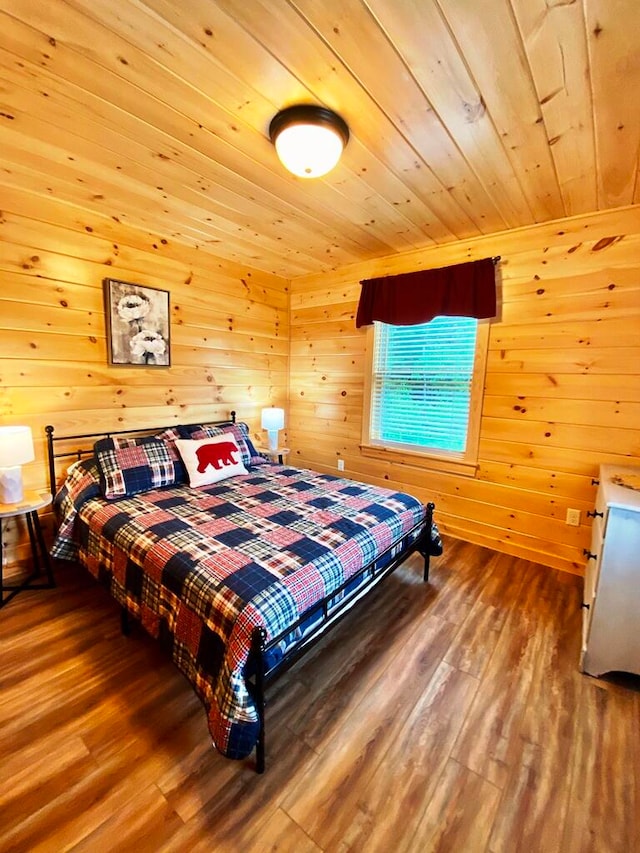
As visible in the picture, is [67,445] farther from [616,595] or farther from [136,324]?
[616,595]

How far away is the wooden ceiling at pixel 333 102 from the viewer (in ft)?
3.68

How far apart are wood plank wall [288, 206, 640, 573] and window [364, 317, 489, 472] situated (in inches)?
5.2

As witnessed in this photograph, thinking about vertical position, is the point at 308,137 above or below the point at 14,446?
above

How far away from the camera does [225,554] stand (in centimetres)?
158

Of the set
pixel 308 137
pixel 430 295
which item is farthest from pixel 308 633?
pixel 430 295

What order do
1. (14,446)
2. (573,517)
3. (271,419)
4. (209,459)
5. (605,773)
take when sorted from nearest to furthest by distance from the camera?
(605,773) < (14,446) < (573,517) < (209,459) < (271,419)

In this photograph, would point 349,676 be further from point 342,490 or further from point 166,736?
point 342,490

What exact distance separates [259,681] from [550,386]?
2.57m

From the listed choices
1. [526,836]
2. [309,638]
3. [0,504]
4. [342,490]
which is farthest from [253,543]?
[0,504]

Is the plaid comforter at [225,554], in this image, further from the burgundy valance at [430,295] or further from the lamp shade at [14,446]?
the burgundy valance at [430,295]

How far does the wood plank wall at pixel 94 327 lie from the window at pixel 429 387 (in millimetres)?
1368

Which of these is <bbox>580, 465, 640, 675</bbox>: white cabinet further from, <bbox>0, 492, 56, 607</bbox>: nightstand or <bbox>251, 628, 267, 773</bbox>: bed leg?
<bbox>0, 492, 56, 607</bbox>: nightstand

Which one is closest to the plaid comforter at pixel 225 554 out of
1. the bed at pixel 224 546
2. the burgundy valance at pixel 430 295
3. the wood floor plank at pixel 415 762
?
the bed at pixel 224 546

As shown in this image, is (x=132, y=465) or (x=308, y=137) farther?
(x=132, y=465)
